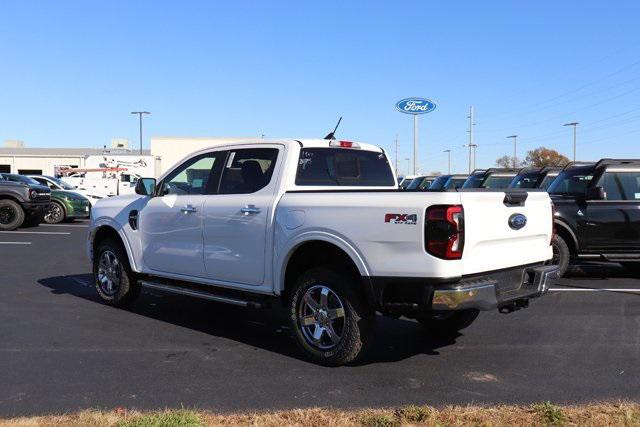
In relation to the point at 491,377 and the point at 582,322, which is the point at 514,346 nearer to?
the point at 491,377

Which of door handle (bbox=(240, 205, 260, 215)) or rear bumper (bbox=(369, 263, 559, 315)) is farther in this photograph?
door handle (bbox=(240, 205, 260, 215))

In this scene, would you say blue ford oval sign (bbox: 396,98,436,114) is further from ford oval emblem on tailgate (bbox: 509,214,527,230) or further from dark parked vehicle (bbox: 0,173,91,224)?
ford oval emblem on tailgate (bbox: 509,214,527,230)

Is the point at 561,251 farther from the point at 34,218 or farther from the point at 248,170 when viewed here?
the point at 34,218

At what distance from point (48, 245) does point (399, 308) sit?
38.5ft

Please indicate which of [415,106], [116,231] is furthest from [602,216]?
[415,106]

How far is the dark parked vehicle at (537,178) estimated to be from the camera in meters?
13.2

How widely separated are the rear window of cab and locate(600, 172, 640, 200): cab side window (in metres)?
4.91

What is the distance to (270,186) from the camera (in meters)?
5.62

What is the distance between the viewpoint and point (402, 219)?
177 inches

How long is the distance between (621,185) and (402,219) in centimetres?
674

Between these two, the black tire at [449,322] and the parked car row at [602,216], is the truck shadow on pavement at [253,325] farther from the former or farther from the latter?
the parked car row at [602,216]

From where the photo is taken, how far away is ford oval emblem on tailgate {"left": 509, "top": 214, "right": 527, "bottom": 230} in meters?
4.88

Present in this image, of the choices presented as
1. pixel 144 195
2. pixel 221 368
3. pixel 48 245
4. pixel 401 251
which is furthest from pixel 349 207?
pixel 48 245

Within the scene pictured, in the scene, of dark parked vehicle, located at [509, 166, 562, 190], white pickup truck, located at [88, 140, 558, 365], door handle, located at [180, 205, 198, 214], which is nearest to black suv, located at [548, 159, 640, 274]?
dark parked vehicle, located at [509, 166, 562, 190]
